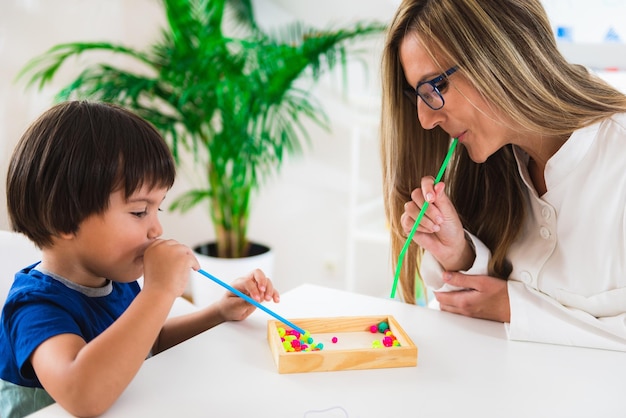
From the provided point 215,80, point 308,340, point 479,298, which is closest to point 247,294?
point 308,340

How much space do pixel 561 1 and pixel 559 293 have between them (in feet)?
4.75

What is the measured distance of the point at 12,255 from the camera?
112 cm

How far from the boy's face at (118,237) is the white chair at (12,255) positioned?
216mm

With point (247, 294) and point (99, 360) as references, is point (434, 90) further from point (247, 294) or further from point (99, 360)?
point (99, 360)

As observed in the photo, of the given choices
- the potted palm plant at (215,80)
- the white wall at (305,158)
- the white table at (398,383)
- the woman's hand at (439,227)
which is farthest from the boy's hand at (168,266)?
the white wall at (305,158)

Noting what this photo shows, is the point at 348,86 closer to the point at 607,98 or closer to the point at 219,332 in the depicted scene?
the point at 607,98

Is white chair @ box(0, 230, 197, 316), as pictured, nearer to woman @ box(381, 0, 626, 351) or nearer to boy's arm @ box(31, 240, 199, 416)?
boy's arm @ box(31, 240, 199, 416)

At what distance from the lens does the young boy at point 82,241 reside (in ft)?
2.66

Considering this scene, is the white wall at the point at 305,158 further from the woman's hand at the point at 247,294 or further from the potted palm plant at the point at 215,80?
the woman's hand at the point at 247,294

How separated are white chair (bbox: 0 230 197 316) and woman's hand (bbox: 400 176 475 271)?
0.70 metres

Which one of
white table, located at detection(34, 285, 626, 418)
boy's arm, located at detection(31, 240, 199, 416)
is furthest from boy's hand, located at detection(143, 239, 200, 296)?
white table, located at detection(34, 285, 626, 418)

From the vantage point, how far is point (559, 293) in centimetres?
112

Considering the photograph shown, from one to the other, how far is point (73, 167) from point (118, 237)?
121 mm

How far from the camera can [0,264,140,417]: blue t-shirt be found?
0.81 metres
